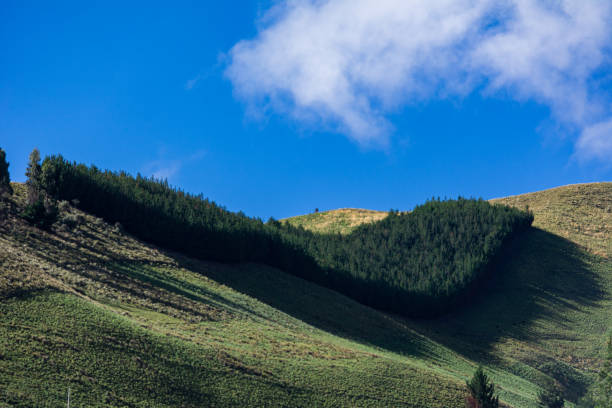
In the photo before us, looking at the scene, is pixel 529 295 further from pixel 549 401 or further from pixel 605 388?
pixel 605 388

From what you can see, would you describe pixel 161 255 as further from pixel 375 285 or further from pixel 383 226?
pixel 383 226

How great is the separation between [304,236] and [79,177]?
38238mm

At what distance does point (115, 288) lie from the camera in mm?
43094

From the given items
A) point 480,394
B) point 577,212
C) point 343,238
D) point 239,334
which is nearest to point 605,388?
point 480,394

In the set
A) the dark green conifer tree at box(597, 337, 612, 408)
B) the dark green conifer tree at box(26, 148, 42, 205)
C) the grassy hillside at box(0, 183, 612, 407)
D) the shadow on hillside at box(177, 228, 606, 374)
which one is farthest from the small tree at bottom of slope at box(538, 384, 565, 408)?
the dark green conifer tree at box(26, 148, 42, 205)

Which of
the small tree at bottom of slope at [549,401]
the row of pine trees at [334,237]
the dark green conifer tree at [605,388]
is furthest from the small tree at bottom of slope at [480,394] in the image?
the row of pine trees at [334,237]

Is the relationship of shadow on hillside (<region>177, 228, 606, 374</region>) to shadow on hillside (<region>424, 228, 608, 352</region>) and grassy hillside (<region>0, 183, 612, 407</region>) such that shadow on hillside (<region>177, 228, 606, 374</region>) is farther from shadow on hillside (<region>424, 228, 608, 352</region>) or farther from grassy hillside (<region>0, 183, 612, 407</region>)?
grassy hillside (<region>0, 183, 612, 407</region>)

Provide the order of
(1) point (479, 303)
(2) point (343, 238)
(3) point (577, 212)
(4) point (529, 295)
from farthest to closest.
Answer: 1. (3) point (577, 212)
2. (2) point (343, 238)
3. (1) point (479, 303)
4. (4) point (529, 295)

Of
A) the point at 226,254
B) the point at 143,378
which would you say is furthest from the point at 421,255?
the point at 143,378

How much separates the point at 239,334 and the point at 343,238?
5244 centimetres

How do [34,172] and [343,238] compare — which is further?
[343,238]

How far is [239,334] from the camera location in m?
42.2

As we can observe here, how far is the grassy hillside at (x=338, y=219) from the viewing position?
10738 centimetres

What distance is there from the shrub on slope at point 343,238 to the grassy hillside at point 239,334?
2.83m
